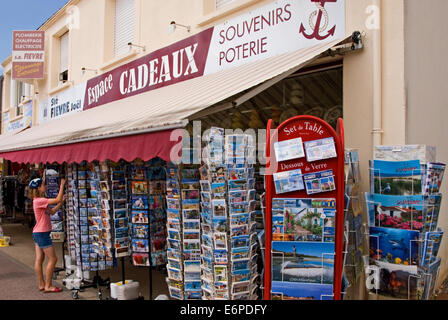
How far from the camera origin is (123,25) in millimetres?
10383

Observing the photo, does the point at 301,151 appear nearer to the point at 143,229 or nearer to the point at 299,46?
the point at 299,46

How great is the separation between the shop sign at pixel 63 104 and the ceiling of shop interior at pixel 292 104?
6394mm

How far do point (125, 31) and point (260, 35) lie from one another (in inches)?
219

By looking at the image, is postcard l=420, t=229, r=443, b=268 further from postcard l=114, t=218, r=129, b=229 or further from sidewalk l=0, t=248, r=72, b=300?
sidewalk l=0, t=248, r=72, b=300

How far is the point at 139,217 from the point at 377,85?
3.43 m

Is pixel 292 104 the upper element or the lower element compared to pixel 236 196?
upper

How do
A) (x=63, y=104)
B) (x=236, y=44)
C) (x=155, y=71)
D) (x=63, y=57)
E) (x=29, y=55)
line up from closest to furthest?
1. (x=236, y=44)
2. (x=155, y=71)
3. (x=63, y=104)
4. (x=63, y=57)
5. (x=29, y=55)

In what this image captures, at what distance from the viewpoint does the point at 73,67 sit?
12.5 meters

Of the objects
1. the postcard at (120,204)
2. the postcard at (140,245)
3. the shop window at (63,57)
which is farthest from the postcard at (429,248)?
the shop window at (63,57)

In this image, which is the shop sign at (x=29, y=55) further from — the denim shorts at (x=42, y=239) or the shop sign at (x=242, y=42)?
the denim shorts at (x=42, y=239)

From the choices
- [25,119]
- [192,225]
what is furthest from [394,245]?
[25,119]

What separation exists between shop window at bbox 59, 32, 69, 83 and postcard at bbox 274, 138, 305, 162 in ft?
39.2

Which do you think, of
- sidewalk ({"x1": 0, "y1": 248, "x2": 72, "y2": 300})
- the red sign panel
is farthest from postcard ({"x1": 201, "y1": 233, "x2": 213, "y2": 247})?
the red sign panel

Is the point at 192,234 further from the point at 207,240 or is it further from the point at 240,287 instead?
the point at 240,287
